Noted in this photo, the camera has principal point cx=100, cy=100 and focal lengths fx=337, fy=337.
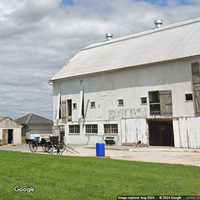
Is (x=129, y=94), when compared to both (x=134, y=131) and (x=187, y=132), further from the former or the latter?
(x=187, y=132)

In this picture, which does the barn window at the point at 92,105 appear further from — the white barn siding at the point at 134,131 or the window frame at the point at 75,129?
the white barn siding at the point at 134,131

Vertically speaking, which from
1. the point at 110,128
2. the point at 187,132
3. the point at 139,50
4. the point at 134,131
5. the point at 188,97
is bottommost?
the point at 187,132

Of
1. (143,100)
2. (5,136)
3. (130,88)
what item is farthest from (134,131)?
(5,136)

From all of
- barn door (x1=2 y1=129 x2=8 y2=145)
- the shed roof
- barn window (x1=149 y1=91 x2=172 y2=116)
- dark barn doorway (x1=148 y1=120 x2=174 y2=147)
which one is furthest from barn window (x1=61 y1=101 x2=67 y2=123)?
the shed roof

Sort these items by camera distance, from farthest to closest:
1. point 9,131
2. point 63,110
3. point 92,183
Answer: point 9,131 < point 63,110 < point 92,183

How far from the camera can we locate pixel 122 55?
36.7 m

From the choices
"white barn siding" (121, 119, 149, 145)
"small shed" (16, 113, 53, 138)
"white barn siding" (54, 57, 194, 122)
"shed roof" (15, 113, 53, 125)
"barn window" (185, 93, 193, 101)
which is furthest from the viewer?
"shed roof" (15, 113, 53, 125)

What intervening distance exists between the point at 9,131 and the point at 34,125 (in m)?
5.83

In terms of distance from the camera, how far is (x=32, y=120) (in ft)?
174

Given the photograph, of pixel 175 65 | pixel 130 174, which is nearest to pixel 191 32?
pixel 175 65

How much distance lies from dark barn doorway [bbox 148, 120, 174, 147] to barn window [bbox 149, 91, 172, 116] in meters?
1.42

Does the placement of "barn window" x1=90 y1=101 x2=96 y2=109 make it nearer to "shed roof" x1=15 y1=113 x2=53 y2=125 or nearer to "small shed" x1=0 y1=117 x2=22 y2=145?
"small shed" x1=0 y1=117 x2=22 y2=145

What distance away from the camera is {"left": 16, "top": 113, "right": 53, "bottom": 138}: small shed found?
170 ft

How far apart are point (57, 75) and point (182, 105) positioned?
18257mm
